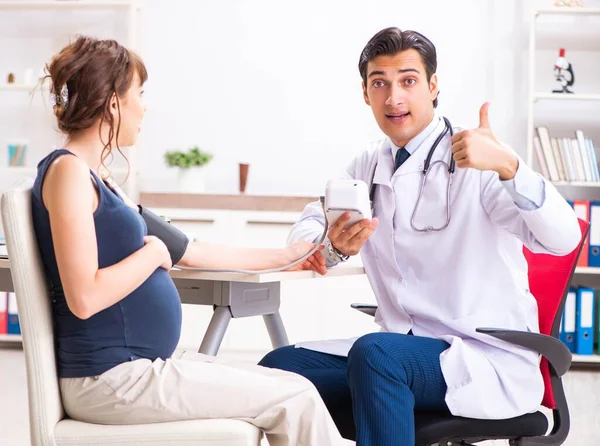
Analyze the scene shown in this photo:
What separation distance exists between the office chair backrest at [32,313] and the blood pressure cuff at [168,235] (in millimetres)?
359

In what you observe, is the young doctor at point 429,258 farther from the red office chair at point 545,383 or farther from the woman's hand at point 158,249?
the woman's hand at point 158,249

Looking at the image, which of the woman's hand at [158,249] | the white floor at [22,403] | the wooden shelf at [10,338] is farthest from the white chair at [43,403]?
the wooden shelf at [10,338]

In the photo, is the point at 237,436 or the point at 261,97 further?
the point at 261,97

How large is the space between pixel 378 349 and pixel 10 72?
13.4 ft

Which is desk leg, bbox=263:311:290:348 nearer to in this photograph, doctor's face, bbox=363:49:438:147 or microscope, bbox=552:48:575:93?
doctor's face, bbox=363:49:438:147

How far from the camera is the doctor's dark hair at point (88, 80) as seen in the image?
1.52m

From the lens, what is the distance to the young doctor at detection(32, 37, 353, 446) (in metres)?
1.36

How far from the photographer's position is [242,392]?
1.42 meters

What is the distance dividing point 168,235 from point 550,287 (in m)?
0.85

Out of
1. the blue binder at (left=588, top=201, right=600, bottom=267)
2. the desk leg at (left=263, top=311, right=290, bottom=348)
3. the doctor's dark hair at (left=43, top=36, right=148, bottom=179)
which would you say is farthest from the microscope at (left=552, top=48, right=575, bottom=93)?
the doctor's dark hair at (left=43, top=36, right=148, bottom=179)

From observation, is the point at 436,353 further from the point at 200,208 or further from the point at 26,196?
the point at 200,208

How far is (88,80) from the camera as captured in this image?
1.52 metres

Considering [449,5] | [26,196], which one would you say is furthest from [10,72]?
[26,196]

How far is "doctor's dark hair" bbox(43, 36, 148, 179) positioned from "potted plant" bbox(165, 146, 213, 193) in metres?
3.16
